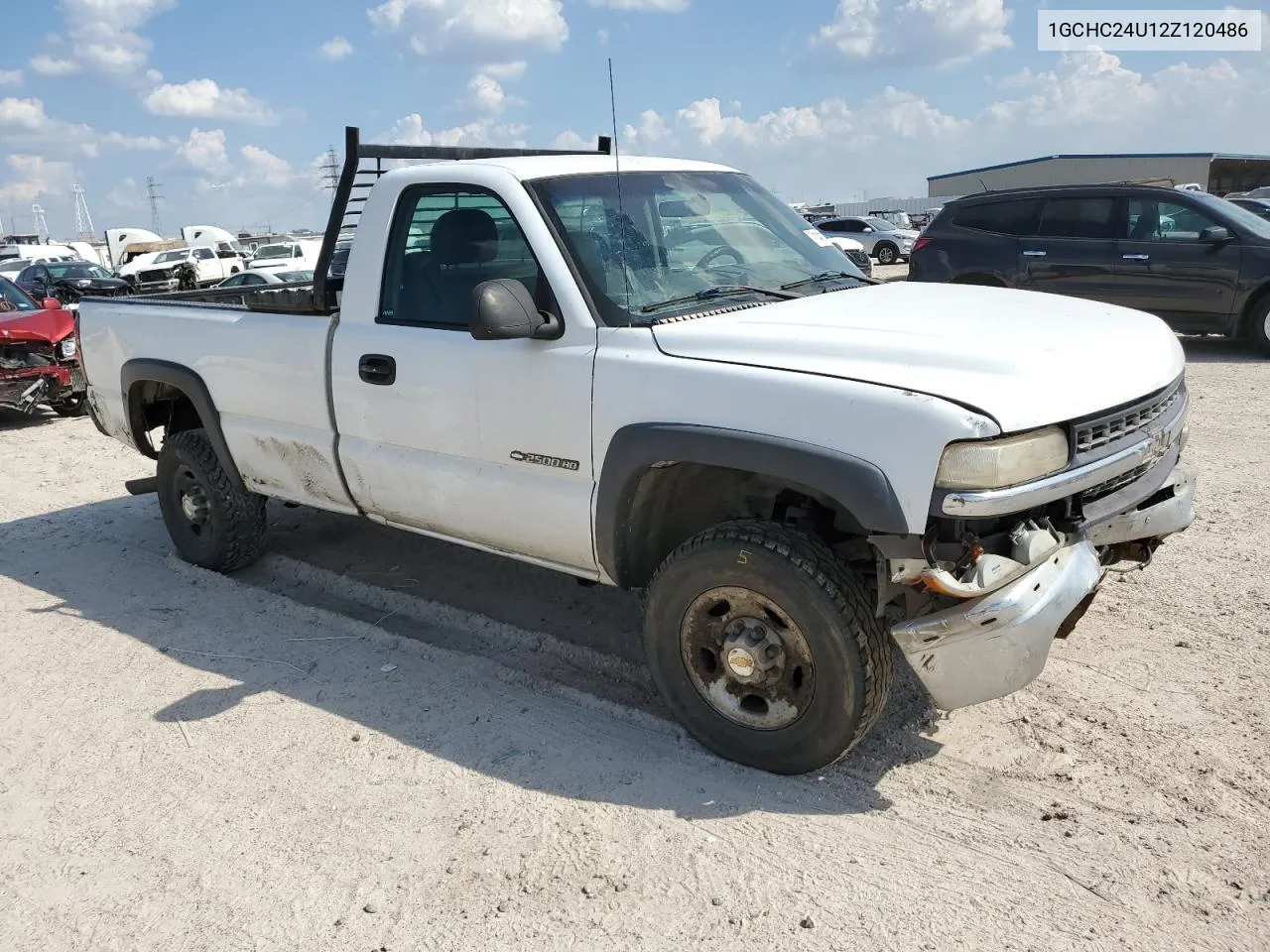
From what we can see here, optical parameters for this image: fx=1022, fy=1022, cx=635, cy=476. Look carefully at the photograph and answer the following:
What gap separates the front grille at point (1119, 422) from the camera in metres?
3.01

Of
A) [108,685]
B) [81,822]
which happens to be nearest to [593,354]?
[81,822]

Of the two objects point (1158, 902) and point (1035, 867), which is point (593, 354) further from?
point (1158, 902)

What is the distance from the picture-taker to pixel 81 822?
3.38 meters

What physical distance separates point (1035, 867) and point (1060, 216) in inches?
379

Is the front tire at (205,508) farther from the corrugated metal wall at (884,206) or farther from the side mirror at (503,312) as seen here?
the corrugated metal wall at (884,206)

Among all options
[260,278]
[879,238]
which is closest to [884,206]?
[879,238]

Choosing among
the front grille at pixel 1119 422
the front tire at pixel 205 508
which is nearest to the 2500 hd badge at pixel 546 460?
the front grille at pixel 1119 422

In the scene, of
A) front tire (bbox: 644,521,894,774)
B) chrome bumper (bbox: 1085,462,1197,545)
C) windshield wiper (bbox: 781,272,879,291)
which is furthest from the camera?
windshield wiper (bbox: 781,272,879,291)

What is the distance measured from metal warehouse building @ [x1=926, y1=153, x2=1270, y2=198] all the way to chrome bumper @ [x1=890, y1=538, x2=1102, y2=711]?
4481 cm

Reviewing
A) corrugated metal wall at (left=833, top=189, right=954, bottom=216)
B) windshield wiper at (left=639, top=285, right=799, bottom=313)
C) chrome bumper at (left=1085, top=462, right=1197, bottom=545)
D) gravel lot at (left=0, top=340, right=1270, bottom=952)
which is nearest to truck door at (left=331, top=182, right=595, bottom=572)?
windshield wiper at (left=639, top=285, right=799, bottom=313)

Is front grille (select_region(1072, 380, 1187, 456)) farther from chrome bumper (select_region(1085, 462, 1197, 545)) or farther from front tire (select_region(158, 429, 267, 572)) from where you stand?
front tire (select_region(158, 429, 267, 572))

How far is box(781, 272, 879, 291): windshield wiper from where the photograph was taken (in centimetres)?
401

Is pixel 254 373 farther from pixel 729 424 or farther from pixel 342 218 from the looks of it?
pixel 729 424

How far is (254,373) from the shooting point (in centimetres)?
484
